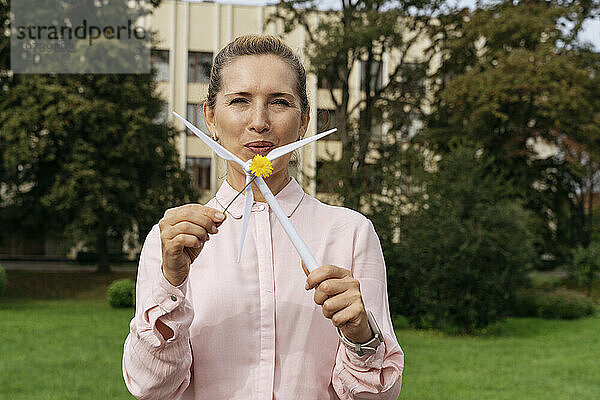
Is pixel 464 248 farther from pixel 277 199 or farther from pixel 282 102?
pixel 282 102

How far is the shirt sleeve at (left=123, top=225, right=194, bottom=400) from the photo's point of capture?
6.35 ft

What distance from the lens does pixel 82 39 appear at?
86.4ft

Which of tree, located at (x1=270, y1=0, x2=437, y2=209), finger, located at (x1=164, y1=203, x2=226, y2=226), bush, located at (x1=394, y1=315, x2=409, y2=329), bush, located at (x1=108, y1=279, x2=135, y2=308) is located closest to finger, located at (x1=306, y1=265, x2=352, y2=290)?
finger, located at (x1=164, y1=203, x2=226, y2=226)

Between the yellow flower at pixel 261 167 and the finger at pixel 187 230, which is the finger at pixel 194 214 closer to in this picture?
the finger at pixel 187 230

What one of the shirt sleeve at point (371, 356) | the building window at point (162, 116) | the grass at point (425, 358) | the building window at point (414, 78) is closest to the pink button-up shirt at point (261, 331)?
the shirt sleeve at point (371, 356)

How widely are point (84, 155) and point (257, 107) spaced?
79.7 feet

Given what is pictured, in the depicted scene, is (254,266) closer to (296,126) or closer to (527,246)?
(296,126)

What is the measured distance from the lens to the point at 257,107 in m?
2.11

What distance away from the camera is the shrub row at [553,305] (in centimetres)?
2066

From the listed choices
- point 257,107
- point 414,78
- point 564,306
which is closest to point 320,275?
point 257,107

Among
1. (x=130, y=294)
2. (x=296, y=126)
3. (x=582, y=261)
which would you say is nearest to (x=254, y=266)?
(x=296, y=126)

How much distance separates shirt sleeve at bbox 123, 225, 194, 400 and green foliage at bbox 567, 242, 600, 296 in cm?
2311

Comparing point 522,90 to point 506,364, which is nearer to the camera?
point 506,364

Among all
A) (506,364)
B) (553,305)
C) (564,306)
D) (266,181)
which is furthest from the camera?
(553,305)
